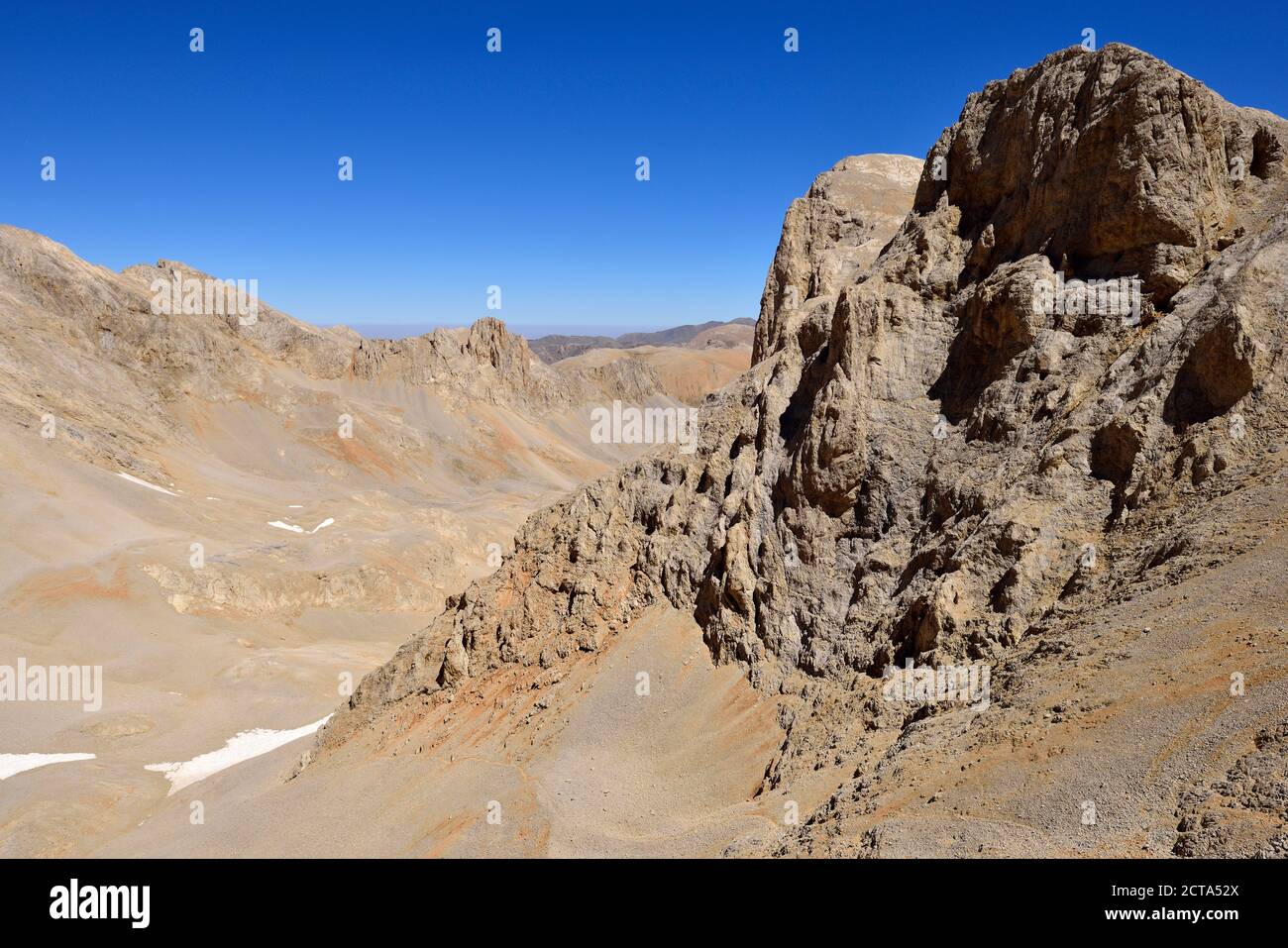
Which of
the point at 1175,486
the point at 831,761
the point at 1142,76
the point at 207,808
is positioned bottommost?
the point at 207,808

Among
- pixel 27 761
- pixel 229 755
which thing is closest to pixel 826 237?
pixel 229 755

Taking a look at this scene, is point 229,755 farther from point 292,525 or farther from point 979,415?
point 292,525

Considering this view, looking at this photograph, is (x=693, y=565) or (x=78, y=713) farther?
(x=78, y=713)

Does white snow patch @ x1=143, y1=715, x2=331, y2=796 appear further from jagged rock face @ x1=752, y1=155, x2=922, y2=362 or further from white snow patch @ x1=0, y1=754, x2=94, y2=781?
jagged rock face @ x1=752, y1=155, x2=922, y2=362

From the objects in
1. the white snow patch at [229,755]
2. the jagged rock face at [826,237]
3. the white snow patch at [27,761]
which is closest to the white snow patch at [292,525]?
the white snow patch at [229,755]

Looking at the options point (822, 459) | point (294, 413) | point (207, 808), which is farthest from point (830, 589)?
point (294, 413)

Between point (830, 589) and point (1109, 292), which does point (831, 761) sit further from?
point (1109, 292)

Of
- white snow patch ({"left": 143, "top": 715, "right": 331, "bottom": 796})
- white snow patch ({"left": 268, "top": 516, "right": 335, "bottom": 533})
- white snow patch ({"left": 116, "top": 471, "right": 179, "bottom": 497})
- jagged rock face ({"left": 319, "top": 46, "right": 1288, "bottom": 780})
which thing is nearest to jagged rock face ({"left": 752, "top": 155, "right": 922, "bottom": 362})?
jagged rock face ({"left": 319, "top": 46, "right": 1288, "bottom": 780})
